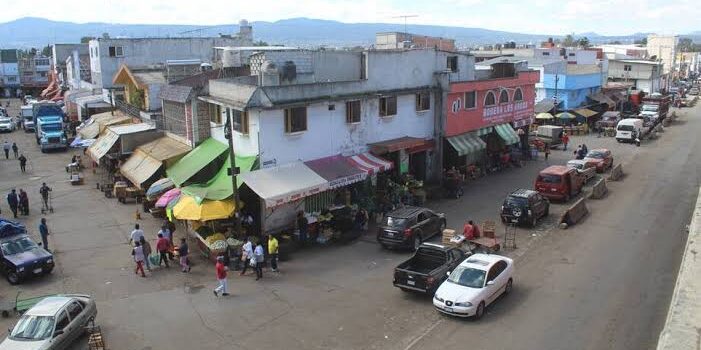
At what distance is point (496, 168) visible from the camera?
1517 inches

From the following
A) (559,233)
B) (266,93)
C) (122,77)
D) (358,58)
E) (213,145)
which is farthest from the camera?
(122,77)

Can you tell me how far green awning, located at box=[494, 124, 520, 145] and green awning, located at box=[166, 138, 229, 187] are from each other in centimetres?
1909

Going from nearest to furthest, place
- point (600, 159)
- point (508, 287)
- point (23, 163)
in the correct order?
point (508, 287)
point (600, 159)
point (23, 163)

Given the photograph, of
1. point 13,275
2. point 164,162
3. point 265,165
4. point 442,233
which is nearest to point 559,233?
point 442,233

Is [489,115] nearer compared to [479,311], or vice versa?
→ [479,311]

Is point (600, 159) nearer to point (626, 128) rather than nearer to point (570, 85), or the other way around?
point (626, 128)

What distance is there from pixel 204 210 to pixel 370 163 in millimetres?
8581

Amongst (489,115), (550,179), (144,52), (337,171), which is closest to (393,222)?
(337,171)

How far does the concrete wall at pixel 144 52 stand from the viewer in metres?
56.3

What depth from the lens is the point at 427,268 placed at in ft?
62.5

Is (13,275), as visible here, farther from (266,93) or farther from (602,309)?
(602,309)

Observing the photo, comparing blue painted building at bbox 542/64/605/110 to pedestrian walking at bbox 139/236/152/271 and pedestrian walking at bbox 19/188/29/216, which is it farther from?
pedestrian walking at bbox 19/188/29/216

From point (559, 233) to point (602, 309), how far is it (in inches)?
327

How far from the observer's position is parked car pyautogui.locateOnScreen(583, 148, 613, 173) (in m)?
37.8
